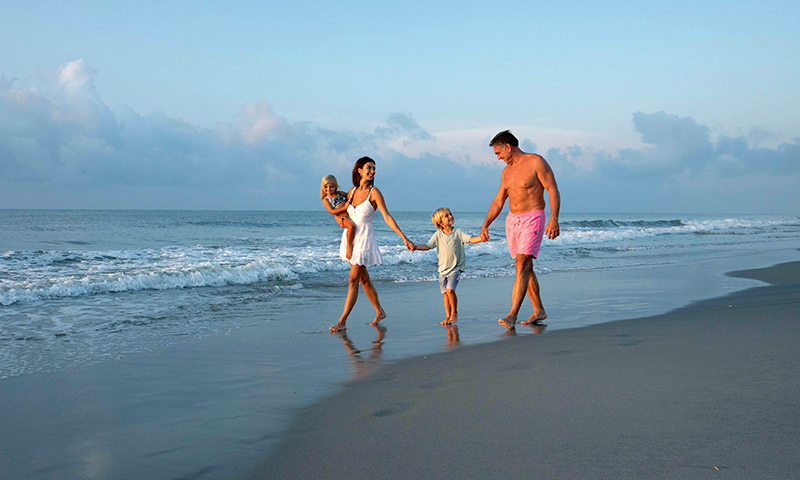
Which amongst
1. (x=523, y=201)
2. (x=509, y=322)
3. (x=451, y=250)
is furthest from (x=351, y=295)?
(x=523, y=201)

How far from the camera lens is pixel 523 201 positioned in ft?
18.2

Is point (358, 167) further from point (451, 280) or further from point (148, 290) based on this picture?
point (148, 290)

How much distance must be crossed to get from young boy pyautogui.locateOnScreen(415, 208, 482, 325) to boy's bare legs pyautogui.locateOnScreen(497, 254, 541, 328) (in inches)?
25.5

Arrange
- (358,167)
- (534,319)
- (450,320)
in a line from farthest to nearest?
(450,320) < (358,167) < (534,319)

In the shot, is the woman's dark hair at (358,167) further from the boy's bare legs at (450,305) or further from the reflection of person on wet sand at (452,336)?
the reflection of person on wet sand at (452,336)

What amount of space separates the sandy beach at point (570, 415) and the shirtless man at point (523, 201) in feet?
4.36

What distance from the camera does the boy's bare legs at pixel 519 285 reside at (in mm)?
5605

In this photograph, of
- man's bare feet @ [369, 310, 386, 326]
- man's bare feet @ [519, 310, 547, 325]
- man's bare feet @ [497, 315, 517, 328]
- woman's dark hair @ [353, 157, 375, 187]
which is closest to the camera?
man's bare feet @ [497, 315, 517, 328]

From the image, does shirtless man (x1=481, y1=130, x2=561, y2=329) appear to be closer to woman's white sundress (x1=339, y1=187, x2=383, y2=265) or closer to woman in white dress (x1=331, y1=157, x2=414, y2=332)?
woman in white dress (x1=331, y1=157, x2=414, y2=332)

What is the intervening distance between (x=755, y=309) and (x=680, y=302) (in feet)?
4.10

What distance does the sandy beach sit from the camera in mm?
2191

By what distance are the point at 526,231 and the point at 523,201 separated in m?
0.31

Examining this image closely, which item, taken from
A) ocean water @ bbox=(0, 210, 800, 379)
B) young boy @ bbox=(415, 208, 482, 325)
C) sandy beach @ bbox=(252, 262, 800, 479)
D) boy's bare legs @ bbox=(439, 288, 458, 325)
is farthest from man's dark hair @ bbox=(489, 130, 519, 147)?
ocean water @ bbox=(0, 210, 800, 379)

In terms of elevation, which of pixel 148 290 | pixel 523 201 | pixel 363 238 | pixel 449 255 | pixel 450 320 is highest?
pixel 523 201
